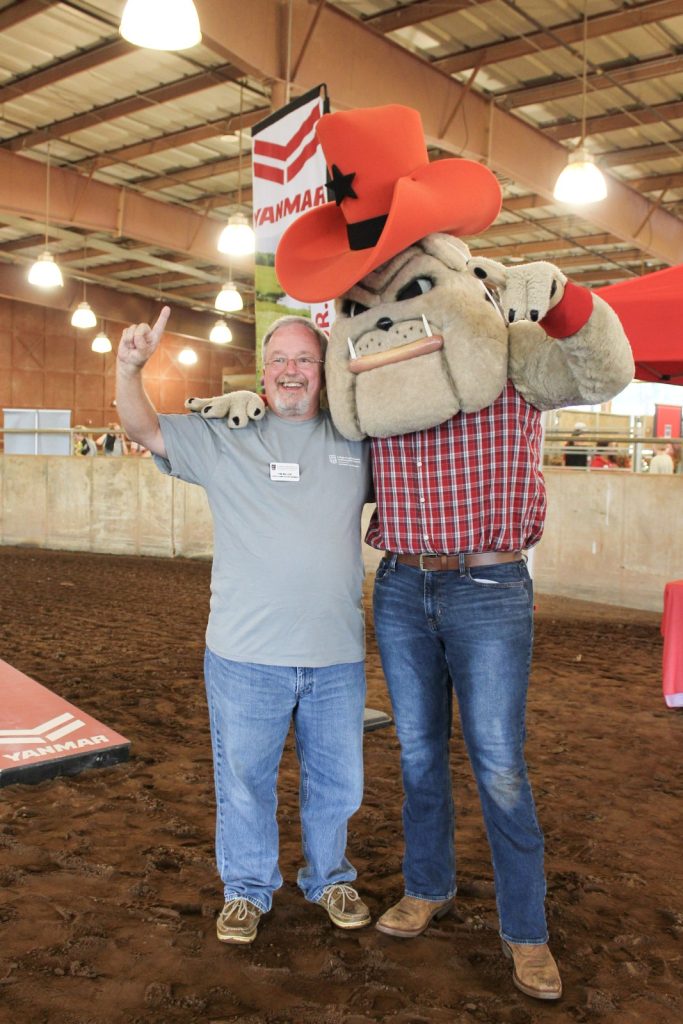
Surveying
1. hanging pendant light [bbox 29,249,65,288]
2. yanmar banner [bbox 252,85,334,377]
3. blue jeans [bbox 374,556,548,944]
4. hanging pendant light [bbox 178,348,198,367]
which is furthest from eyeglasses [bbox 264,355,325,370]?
hanging pendant light [bbox 178,348,198,367]

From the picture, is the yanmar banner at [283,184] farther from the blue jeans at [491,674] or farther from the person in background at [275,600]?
the blue jeans at [491,674]

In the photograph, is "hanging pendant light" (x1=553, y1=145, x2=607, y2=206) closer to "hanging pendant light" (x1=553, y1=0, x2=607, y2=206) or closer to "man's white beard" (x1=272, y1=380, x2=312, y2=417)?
"hanging pendant light" (x1=553, y1=0, x2=607, y2=206)

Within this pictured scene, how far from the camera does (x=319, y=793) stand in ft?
8.19

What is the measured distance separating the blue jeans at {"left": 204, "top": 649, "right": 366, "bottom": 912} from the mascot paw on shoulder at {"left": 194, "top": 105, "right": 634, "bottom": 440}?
70 cm

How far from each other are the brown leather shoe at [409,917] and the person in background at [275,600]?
80mm

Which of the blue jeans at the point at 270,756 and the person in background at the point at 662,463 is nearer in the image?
the blue jeans at the point at 270,756

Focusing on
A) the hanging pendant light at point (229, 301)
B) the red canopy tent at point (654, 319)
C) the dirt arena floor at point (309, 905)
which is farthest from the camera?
the hanging pendant light at point (229, 301)

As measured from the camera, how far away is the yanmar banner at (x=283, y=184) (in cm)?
379

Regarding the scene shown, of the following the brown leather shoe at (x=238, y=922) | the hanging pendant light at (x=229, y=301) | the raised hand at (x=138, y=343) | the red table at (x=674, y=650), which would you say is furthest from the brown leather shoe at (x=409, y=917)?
the hanging pendant light at (x=229, y=301)

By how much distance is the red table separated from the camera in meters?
4.89

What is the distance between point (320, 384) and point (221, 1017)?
62.4 inches

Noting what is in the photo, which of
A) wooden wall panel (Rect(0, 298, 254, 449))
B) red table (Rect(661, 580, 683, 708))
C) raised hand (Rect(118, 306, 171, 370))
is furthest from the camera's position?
wooden wall panel (Rect(0, 298, 254, 449))

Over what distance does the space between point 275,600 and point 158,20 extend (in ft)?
11.9

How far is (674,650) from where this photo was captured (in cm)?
494
